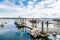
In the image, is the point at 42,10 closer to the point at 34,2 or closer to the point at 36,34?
the point at 34,2

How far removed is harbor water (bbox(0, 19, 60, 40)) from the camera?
272 centimetres

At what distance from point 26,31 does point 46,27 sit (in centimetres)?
46

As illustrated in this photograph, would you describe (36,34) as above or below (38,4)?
below

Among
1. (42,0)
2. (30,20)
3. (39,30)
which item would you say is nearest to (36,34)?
(39,30)

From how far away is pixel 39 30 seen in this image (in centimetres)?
284

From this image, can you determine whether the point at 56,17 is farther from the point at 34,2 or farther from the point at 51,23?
the point at 34,2

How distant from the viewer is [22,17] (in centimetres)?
283

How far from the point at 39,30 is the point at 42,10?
0.46 metres

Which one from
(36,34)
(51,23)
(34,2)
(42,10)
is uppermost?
(34,2)

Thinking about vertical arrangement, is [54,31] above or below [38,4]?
below

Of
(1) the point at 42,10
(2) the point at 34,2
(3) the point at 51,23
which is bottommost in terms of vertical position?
(3) the point at 51,23

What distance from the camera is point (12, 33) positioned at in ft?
9.05

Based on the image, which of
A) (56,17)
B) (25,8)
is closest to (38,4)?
(25,8)

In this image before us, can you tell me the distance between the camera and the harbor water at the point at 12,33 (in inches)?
107
